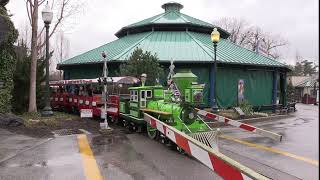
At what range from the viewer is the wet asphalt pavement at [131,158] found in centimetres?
867

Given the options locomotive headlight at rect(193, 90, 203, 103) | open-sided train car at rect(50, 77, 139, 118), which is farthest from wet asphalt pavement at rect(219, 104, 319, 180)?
open-sided train car at rect(50, 77, 139, 118)

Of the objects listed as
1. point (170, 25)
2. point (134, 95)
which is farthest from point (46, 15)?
point (170, 25)

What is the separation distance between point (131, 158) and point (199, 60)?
57.9ft

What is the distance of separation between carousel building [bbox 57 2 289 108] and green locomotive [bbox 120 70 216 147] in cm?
1085

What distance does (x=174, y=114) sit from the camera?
1231 cm

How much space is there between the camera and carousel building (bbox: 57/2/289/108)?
28.0 metres

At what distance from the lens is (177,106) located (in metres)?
12.4

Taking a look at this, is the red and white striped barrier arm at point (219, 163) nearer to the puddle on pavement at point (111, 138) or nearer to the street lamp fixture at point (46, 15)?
the puddle on pavement at point (111, 138)

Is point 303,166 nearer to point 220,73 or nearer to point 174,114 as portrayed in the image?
point 174,114

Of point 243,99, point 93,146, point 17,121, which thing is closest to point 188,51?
point 243,99

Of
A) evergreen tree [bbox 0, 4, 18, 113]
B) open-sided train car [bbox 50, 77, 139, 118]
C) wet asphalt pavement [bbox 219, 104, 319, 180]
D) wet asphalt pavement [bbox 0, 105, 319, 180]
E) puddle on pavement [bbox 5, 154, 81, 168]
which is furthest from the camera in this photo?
open-sided train car [bbox 50, 77, 139, 118]

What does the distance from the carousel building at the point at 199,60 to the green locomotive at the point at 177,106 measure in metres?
10.9

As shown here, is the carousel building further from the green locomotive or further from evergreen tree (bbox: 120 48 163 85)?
the green locomotive

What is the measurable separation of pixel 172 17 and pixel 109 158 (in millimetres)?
26401
